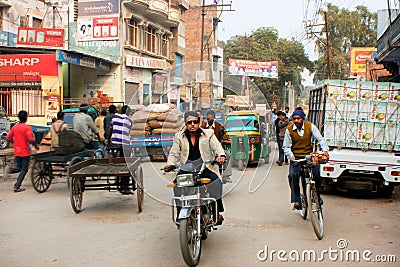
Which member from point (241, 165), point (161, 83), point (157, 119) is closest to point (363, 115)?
point (241, 165)

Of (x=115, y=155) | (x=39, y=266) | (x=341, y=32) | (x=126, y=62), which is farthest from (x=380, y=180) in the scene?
(x=341, y=32)

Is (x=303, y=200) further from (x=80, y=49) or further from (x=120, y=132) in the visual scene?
(x=80, y=49)

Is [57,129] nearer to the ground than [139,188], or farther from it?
farther from it

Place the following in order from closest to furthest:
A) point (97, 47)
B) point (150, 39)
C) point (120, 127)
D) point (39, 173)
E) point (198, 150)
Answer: point (198, 150), point (39, 173), point (120, 127), point (97, 47), point (150, 39)

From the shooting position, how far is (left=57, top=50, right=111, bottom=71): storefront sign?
66.9 ft

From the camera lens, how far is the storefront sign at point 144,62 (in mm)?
27125

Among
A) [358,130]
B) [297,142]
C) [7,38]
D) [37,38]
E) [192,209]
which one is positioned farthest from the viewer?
[7,38]

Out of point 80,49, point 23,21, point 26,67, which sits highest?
point 23,21

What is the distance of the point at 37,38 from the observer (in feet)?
69.1

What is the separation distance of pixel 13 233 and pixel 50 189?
3658 mm

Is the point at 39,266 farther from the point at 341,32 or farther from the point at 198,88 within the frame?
the point at 341,32

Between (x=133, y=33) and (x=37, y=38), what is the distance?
8257 millimetres

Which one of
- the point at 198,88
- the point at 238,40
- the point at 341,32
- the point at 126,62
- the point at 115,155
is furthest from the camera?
the point at 238,40

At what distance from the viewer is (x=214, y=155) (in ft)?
18.2
